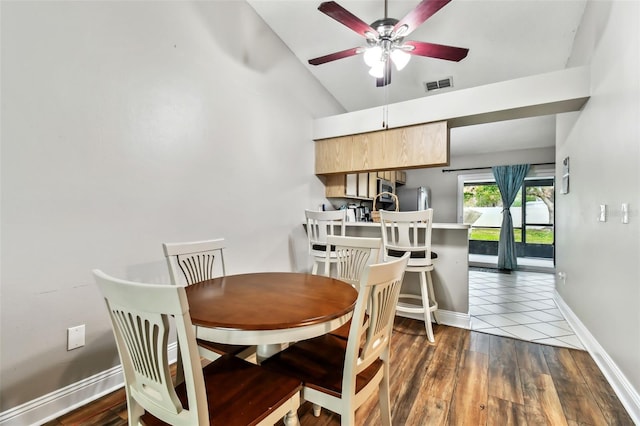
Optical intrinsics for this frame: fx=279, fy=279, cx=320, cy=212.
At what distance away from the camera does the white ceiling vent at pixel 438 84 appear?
139 inches

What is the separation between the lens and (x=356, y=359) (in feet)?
3.32

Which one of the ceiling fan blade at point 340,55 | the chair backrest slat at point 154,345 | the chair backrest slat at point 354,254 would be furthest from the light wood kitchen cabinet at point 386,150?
the chair backrest slat at point 154,345

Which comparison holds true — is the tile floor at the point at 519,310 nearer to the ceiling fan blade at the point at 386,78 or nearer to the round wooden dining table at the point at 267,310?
the round wooden dining table at the point at 267,310

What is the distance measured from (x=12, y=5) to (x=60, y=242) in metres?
1.18

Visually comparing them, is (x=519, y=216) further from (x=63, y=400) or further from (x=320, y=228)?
(x=63, y=400)

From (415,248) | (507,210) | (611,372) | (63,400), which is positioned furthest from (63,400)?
(507,210)

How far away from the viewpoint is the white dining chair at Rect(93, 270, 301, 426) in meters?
0.76

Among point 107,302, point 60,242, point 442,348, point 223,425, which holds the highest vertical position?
point 60,242

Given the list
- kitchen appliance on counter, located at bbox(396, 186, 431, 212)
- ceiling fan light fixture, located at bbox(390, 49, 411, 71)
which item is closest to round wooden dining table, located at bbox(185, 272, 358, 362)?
ceiling fan light fixture, located at bbox(390, 49, 411, 71)

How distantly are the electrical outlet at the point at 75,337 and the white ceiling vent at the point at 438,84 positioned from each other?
4.12 metres

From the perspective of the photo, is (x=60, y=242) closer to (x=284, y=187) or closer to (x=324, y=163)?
(x=284, y=187)

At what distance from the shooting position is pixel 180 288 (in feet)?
2.35

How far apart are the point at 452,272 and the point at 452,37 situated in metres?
2.37

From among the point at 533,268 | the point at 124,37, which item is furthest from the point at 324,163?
the point at 533,268
